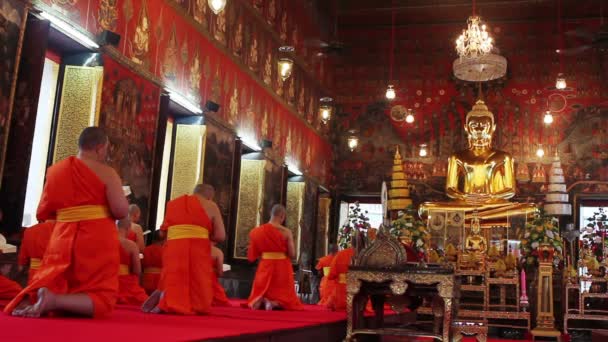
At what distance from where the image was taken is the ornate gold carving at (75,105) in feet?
24.9

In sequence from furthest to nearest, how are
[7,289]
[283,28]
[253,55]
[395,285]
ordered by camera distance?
1. [283,28]
2. [253,55]
3. [7,289]
4. [395,285]

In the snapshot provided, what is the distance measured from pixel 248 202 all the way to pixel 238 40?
308cm

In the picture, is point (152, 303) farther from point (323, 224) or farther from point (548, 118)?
point (548, 118)

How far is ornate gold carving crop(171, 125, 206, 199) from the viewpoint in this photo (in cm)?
1041

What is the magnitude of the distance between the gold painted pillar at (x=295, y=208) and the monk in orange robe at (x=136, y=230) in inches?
300

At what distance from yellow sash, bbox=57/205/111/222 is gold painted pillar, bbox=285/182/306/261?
11259 mm

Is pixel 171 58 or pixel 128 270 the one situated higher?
pixel 171 58

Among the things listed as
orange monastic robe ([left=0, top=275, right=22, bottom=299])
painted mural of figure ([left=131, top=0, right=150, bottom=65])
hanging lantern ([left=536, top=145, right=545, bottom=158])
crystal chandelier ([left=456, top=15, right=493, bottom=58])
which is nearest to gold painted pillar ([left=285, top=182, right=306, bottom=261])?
crystal chandelier ([left=456, top=15, right=493, bottom=58])

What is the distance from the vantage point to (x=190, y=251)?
241 inches

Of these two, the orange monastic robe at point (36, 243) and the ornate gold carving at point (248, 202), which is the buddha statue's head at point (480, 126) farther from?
the orange monastic robe at point (36, 243)

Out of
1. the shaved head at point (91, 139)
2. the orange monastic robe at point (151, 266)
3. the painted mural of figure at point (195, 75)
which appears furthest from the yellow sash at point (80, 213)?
the painted mural of figure at point (195, 75)

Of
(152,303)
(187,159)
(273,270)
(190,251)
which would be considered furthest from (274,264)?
(187,159)

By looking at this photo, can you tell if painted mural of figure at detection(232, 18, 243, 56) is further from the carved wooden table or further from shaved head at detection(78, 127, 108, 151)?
shaved head at detection(78, 127, 108, 151)

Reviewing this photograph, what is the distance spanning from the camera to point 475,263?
35.0 ft
